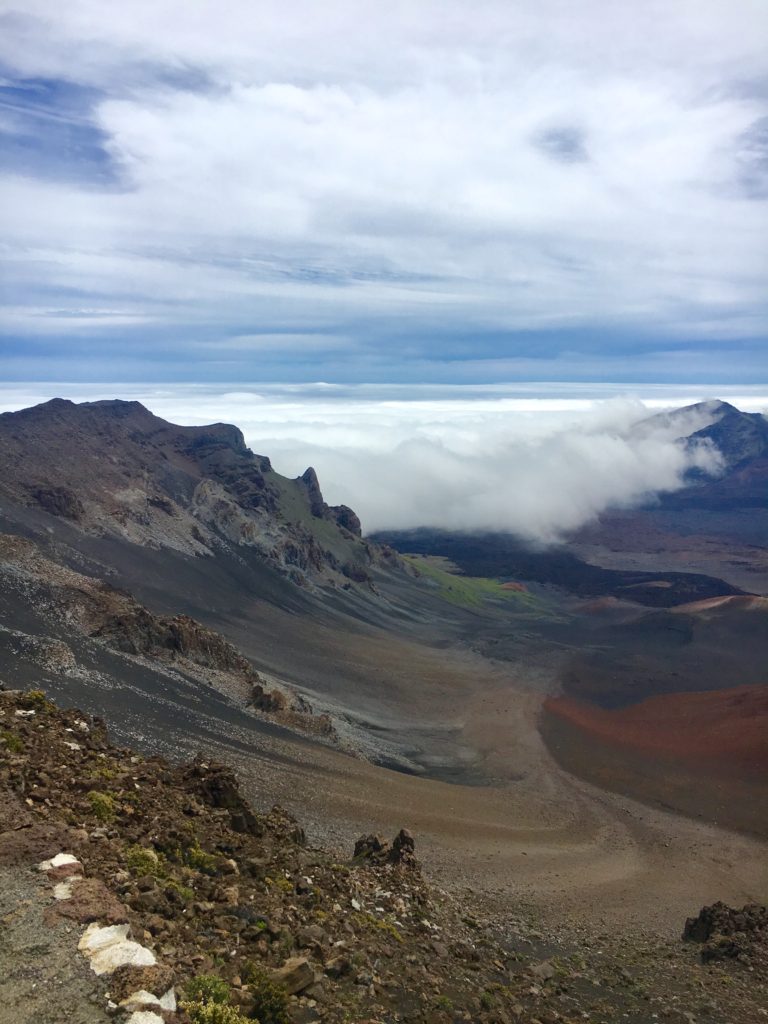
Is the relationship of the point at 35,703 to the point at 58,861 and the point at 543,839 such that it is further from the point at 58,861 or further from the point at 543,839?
the point at 543,839

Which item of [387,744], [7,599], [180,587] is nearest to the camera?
[7,599]

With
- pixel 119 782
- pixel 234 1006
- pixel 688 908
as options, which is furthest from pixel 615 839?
pixel 234 1006

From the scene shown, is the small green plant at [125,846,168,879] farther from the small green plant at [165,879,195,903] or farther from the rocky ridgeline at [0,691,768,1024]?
the small green plant at [165,879,195,903]

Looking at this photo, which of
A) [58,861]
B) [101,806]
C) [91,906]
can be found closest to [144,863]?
[58,861]

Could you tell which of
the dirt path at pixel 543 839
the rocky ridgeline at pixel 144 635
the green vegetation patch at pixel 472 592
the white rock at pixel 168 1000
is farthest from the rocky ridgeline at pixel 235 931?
the green vegetation patch at pixel 472 592

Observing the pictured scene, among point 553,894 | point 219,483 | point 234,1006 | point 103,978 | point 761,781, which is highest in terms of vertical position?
point 219,483

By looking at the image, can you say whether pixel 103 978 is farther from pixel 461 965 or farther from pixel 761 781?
pixel 761 781
